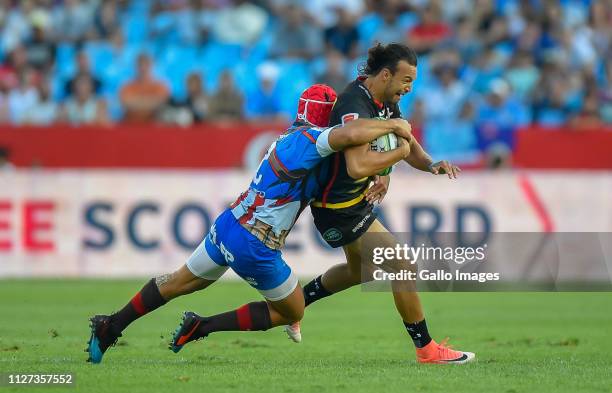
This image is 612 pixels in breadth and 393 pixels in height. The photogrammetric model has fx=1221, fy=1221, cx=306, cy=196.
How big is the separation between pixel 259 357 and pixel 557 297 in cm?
700

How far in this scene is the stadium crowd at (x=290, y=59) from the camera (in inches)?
820

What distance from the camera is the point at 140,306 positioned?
959cm

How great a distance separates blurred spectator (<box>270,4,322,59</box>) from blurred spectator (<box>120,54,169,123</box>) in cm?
268

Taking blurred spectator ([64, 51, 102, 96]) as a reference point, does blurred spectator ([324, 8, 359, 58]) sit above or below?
above

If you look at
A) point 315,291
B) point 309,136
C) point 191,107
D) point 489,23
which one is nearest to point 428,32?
point 489,23

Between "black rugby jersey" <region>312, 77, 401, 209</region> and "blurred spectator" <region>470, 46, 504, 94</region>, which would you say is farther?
"blurred spectator" <region>470, 46, 504, 94</region>

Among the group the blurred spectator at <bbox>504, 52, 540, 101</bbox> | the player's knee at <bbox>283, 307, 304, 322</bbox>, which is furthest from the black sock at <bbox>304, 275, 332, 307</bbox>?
the blurred spectator at <bbox>504, 52, 540, 101</bbox>

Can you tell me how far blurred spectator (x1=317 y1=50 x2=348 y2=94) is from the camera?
68.0ft

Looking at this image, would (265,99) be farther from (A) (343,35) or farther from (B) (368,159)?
(B) (368,159)

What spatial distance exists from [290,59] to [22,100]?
4895mm

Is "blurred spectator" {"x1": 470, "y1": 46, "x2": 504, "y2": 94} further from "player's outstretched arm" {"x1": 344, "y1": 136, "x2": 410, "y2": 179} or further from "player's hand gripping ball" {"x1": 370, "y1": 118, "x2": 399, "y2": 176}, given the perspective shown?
"player's outstretched arm" {"x1": 344, "y1": 136, "x2": 410, "y2": 179}

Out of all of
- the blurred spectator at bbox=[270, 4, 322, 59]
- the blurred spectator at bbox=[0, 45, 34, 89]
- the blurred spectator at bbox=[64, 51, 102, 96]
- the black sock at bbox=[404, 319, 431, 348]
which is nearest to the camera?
the black sock at bbox=[404, 319, 431, 348]

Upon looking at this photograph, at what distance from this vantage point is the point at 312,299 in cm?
1076

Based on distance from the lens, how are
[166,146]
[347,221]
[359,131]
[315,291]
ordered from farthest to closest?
[166,146] < [315,291] < [347,221] < [359,131]
